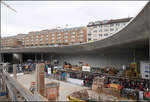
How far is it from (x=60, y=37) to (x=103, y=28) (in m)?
26.3

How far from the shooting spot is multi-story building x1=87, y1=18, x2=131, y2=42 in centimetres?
4800

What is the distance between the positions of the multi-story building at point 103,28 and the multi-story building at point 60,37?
4.33 metres

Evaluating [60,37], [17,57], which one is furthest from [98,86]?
[60,37]

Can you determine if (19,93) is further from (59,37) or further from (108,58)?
(59,37)

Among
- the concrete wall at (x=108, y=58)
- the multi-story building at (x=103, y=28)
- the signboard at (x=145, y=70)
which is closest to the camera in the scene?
the signboard at (x=145, y=70)

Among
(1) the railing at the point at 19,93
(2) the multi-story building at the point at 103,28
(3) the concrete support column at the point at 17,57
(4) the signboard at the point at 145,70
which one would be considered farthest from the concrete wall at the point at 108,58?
(2) the multi-story building at the point at 103,28

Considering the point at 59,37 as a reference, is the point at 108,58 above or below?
below

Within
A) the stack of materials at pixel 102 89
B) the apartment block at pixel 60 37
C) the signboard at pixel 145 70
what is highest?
the apartment block at pixel 60 37

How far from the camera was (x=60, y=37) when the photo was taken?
214 feet

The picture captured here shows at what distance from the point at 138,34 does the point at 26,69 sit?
21024 millimetres

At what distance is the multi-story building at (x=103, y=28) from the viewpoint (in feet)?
157

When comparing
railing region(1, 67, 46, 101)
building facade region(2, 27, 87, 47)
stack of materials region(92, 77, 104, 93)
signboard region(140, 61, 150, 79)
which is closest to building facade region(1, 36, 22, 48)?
building facade region(2, 27, 87, 47)

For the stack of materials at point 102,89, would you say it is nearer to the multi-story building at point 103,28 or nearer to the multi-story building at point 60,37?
the multi-story building at point 103,28

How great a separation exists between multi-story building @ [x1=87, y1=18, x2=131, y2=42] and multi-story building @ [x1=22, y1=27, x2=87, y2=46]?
14.2 ft
